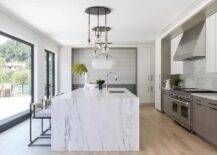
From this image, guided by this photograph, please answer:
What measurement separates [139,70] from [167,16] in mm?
4760

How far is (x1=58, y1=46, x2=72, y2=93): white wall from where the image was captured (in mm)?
10547

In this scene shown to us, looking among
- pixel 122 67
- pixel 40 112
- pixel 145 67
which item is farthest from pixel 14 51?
pixel 145 67

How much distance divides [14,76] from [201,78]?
4623mm

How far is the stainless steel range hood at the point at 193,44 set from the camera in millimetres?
5262

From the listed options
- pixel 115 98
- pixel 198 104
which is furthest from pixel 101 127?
pixel 198 104

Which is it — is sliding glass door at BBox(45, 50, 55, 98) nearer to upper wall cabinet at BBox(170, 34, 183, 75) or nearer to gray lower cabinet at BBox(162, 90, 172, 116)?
gray lower cabinet at BBox(162, 90, 172, 116)

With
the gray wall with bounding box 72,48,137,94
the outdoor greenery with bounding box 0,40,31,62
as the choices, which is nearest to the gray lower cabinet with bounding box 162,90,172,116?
the gray wall with bounding box 72,48,137,94

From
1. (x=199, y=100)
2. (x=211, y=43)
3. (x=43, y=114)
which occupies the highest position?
(x=211, y=43)

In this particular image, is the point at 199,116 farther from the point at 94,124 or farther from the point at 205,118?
the point at 94,124

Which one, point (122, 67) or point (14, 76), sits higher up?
point (122, 67)

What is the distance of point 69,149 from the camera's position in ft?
12.8

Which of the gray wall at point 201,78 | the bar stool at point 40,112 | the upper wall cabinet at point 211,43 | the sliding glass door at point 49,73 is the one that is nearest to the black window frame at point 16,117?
the bar stool at point 40,112

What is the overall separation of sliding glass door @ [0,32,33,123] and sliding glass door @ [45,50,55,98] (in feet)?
6.32

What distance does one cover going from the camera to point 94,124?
3.89 meters
